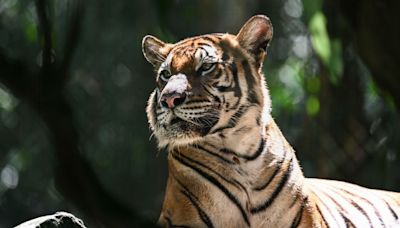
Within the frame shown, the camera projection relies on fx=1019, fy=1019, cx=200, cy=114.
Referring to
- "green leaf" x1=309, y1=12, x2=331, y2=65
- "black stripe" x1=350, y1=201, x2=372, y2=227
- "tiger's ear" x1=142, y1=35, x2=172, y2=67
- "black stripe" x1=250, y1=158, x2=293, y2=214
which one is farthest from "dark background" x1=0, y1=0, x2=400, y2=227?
"black stripe" x1=350, y1=201, x2=372, y2=227

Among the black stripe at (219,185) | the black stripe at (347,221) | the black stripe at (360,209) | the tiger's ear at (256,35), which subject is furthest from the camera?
the black stripe at (360,209)

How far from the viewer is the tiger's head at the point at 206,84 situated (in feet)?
Result: 10.1

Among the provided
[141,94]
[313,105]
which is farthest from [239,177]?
[141,94]

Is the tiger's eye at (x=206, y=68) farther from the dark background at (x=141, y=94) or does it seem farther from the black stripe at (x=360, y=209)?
the black stripe at (x=360, y=209)

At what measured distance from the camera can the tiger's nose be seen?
3.02m

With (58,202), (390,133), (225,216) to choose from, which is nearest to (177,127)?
(225,216)

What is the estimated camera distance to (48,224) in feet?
7.97

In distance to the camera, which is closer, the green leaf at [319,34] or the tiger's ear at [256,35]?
the tiger's ear at [256,35]

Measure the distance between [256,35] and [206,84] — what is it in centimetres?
35

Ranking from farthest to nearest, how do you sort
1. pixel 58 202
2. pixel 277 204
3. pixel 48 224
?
pixel 58 202 < pixel 277 204 < pixel 48 224

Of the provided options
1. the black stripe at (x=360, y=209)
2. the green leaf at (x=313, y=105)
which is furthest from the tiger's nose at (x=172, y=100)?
the green leaf at (x=313, y=105)

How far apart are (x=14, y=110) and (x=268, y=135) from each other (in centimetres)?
690

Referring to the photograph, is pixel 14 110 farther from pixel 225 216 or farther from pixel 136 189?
pixel 225 216

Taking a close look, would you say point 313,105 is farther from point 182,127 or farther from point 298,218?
point 182,127
